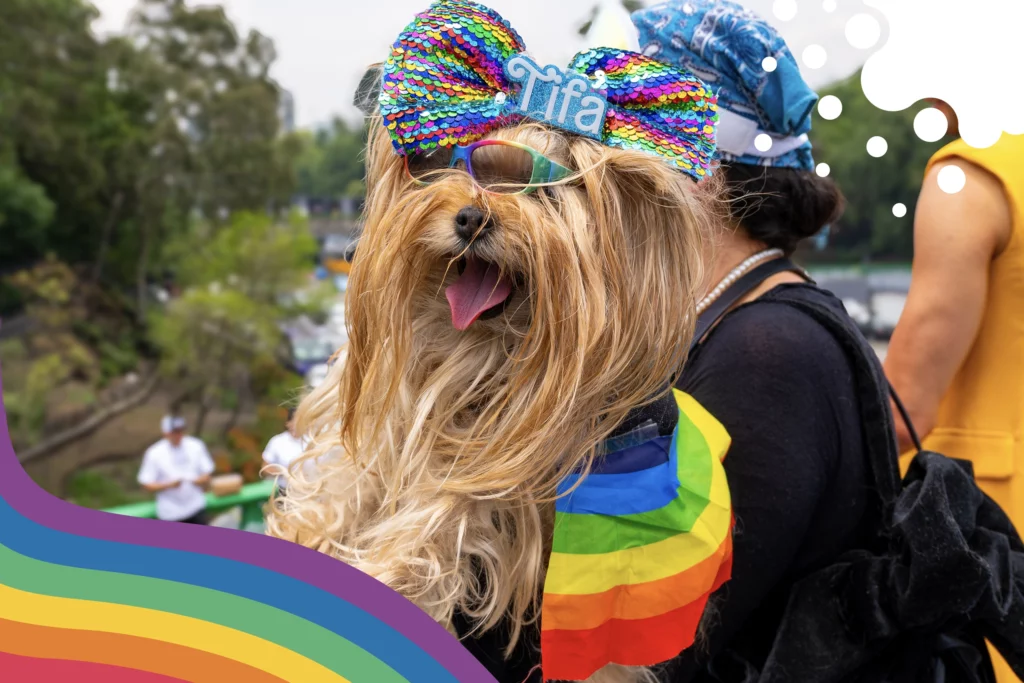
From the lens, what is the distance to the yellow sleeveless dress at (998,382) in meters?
1.66

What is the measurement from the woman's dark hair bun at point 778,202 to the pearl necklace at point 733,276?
47 millimetres

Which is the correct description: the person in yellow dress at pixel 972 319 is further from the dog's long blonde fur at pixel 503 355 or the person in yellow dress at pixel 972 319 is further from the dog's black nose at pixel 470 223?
the dog's black nose at pixel 470 223

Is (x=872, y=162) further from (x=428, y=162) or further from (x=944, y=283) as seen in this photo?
(x=428, y=162)

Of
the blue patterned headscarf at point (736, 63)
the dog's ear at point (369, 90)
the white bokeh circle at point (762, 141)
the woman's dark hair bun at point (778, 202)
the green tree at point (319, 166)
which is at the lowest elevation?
the woman's dark hair bun at point (778, 202)

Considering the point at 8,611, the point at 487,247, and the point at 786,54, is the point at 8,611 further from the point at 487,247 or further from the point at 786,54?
the point at 786,54

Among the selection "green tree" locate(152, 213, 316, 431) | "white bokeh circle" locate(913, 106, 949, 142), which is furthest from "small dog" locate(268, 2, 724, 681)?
"green tree" locate(152, 213, 316, 431)

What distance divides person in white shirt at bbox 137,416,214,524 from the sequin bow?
577 cm

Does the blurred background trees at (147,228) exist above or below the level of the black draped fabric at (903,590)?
above

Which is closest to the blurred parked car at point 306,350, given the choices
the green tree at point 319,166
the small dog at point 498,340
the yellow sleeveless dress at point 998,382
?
the green tree at point 319,166

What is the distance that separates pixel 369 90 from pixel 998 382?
5.01 ft

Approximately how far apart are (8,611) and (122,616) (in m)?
0.10

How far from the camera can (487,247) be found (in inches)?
39.4

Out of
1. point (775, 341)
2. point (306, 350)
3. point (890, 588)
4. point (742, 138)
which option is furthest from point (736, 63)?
point (306, 350)

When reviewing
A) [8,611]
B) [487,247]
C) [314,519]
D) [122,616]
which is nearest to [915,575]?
A: [487,247]
